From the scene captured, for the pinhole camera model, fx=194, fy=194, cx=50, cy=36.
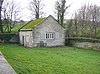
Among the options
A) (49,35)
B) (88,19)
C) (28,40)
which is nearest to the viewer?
(28,40)

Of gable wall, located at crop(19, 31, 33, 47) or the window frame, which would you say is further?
the window frame

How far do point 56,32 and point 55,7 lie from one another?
13299mm

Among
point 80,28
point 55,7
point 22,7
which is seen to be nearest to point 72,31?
point 80,28

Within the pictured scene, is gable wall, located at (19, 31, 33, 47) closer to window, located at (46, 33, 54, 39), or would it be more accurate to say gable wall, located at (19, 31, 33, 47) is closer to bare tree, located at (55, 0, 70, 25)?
window, located at (46, 33, 54, 39)

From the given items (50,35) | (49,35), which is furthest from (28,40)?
(50,35)

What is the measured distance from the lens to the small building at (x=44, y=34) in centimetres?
3031

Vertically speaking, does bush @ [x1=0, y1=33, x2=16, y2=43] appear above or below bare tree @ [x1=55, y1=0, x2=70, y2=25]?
below

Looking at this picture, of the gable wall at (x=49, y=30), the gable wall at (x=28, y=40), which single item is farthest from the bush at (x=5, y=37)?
the gable wall at (x=49, y=30)

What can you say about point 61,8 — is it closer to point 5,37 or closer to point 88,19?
point 88,19

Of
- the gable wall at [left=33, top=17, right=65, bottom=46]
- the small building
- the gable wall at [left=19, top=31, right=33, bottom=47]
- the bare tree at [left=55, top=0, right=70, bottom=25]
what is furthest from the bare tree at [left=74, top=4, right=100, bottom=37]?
the gable wall at [left=19, top=31, right=33, bottom=47]

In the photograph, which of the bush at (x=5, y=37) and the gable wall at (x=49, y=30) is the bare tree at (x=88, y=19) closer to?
the gable wall at (x=49, y=30)

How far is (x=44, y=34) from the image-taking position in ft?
102

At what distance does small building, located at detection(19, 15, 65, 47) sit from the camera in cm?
3031

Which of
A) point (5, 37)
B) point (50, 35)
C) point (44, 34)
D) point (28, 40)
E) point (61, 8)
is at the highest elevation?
point (61, 8)
